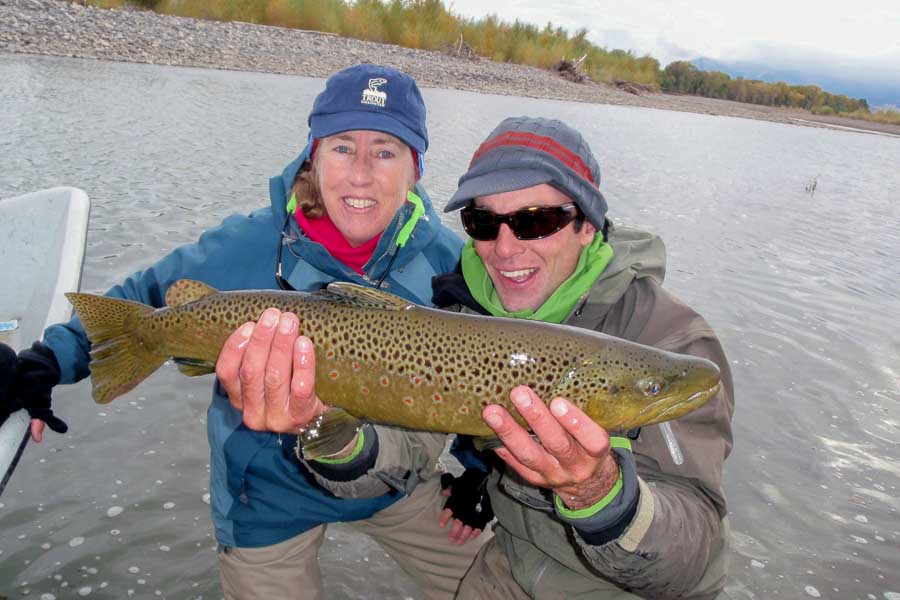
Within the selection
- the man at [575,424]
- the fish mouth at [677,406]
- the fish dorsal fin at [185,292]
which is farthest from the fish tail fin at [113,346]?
the fish mouth at [677,406]

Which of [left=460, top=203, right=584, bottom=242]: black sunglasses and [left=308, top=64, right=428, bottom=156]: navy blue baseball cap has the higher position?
[left=308, top=64, right=428, bottom=156]: navy blue baseball cap

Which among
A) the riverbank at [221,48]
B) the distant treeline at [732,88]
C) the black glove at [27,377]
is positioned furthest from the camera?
the distant treeline at [732,88]

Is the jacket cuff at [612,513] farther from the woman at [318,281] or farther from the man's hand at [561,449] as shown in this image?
the woman at [318,281]

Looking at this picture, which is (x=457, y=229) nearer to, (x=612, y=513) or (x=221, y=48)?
(x=612, y=513)

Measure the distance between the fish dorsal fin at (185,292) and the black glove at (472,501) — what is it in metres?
1.72

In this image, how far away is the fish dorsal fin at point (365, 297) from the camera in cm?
261

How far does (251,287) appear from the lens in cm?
328

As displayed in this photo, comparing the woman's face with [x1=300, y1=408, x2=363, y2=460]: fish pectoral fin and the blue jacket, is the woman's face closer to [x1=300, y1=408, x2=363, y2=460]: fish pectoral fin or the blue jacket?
the blue jacket

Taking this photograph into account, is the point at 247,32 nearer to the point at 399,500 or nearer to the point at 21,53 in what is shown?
the point at 21,53

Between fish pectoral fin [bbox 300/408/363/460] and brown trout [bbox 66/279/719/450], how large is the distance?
0.17 feet

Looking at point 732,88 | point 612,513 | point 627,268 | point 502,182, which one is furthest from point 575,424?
point 732,88

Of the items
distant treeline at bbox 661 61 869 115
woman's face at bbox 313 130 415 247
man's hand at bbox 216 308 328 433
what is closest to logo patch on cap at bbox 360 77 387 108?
woman's face at bbox 313 130 415 247

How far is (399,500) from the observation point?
3.51 meters

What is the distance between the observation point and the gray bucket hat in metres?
2.77
